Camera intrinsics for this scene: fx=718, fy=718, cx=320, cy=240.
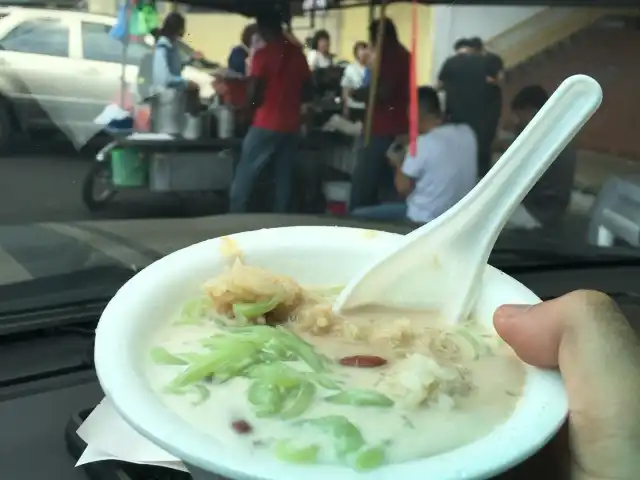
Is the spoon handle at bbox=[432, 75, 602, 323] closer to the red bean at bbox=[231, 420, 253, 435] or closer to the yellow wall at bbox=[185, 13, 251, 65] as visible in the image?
the red bean at bbox=[231, 420, 253, 435]

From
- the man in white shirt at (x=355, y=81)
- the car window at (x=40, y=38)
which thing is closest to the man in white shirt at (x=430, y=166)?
the man in white shirt at (x=355, y=81)

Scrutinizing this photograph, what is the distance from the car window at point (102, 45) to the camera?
844mm

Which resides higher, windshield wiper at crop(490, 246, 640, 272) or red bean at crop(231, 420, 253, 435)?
red bean at crop(231, 420, 253, 435)

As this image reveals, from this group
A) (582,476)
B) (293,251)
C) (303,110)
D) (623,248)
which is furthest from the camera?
(623,248)

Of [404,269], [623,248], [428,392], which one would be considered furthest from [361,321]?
[623,248]

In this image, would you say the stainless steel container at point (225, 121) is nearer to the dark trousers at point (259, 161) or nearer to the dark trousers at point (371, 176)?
the dark trousers at point (259, 161)

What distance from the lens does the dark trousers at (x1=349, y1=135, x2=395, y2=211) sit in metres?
1.08

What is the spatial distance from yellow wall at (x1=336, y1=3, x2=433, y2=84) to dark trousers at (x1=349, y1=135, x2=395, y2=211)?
0.39ft

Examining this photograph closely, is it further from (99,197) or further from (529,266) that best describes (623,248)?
(99,197)

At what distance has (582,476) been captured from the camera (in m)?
0.50

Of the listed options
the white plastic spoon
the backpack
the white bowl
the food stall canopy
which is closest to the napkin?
the white bowl

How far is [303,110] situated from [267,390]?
0.60 metres

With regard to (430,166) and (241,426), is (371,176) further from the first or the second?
(241,426)

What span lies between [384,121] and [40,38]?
1.65ft
